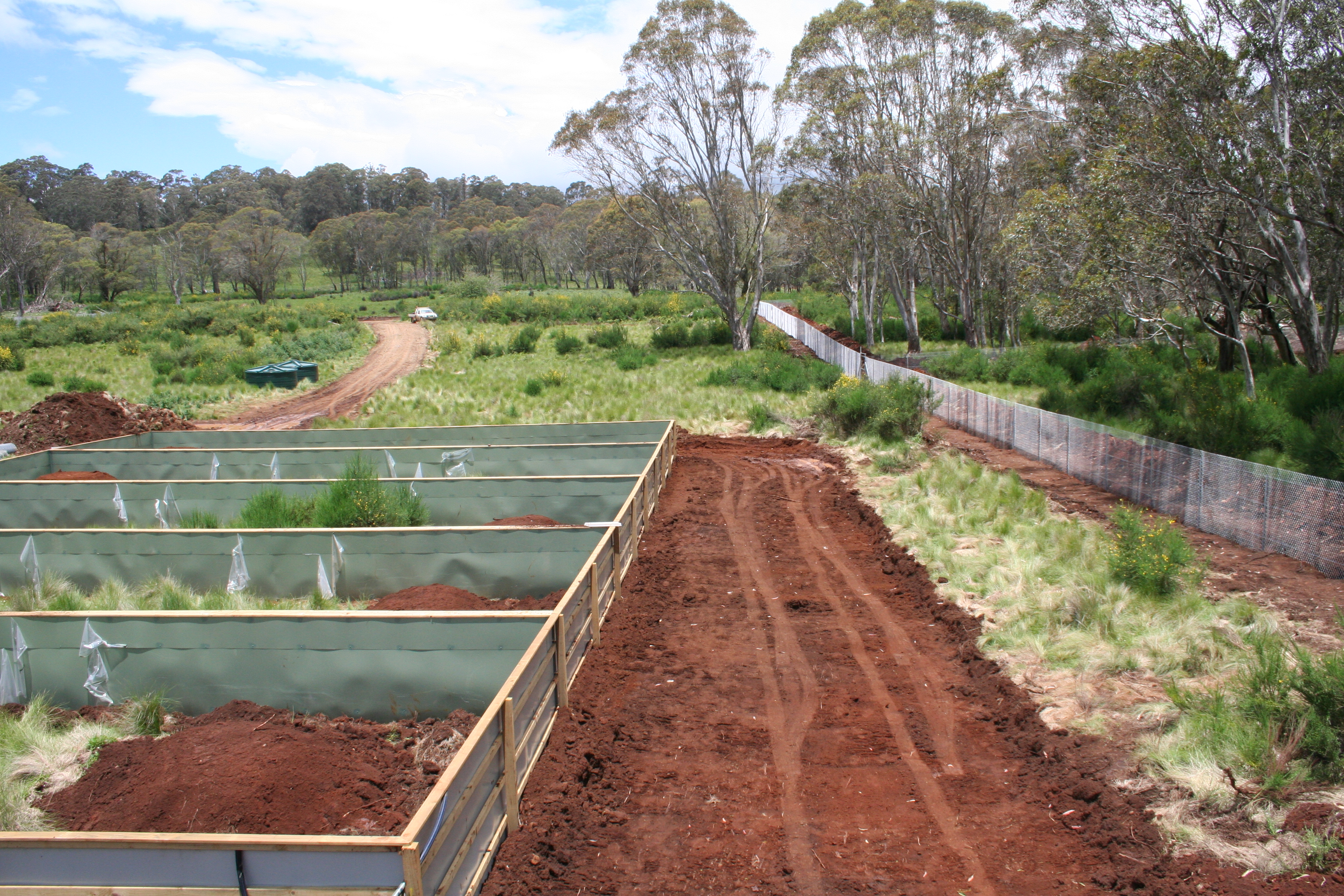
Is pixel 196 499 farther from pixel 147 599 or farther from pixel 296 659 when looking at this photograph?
pixel 296 659

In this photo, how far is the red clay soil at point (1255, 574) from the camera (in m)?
8.10

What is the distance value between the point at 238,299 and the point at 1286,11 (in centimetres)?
8435

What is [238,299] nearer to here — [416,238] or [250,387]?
[416,238]

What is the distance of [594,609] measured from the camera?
26.1ft

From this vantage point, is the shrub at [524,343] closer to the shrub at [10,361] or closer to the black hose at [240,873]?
the shrub at [10,361]

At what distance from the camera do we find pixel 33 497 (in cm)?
1245

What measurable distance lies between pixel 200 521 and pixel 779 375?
828 inches

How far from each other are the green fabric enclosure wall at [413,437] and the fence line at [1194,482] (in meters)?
8.17

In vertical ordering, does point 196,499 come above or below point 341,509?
below

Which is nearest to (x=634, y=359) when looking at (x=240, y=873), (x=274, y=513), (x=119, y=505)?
(x=119, y=505)

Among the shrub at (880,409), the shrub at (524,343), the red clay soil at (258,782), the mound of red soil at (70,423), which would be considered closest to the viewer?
the red clay soil at (258,782)

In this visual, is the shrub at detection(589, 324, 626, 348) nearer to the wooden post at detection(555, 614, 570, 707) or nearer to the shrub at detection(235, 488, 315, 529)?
the shrub at detection(235, 488, 315, 529)

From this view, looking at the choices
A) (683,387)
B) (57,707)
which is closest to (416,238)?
(683,387)

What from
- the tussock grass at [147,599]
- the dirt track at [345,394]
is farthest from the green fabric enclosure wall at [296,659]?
the dirt track at [345,394]
